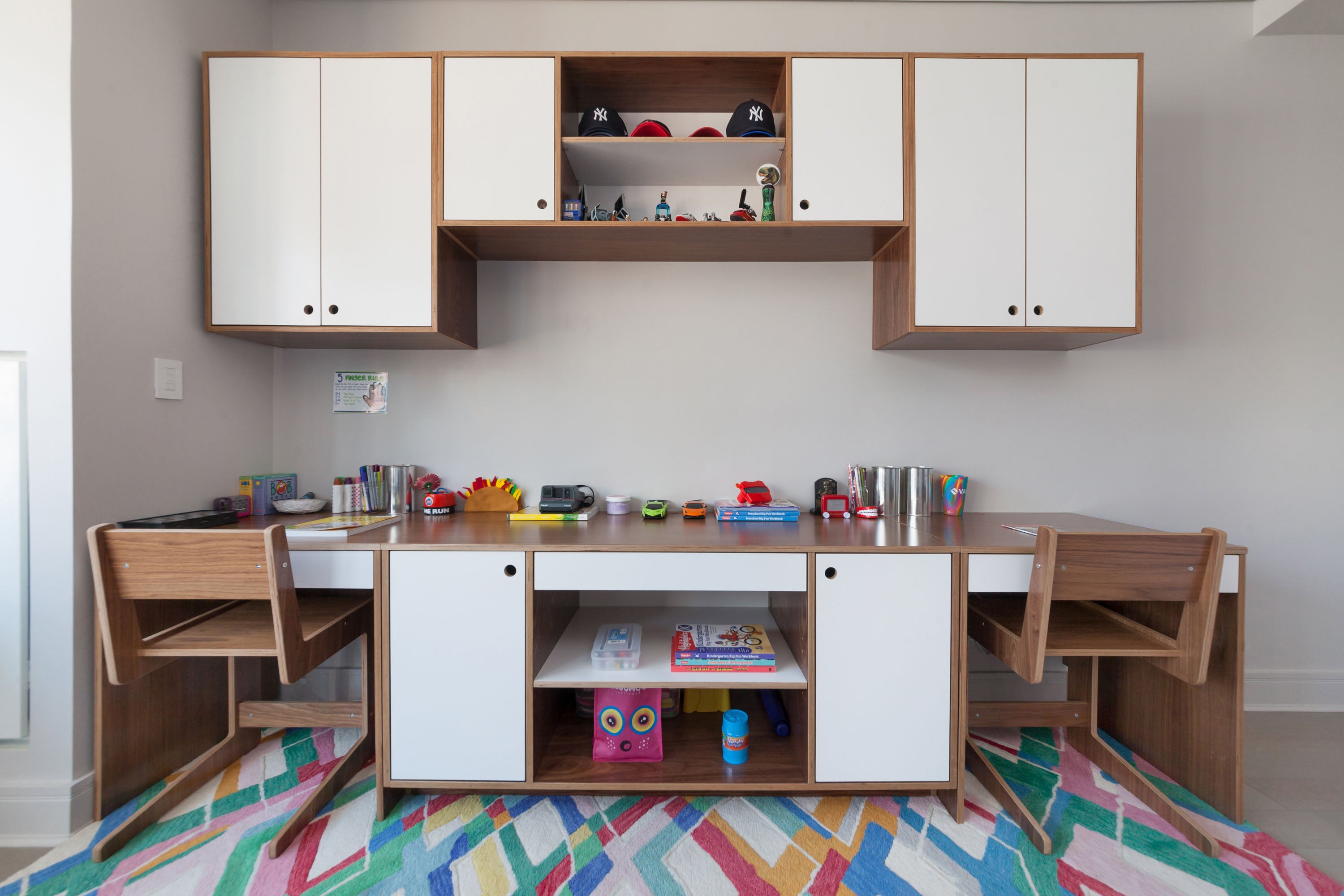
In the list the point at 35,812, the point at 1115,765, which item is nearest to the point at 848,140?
the point at 1115,765

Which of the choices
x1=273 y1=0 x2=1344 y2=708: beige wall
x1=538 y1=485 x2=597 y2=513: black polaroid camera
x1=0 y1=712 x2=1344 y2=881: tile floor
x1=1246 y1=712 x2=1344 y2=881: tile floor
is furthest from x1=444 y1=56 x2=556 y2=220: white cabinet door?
x1=1246 y1=712 x2=1344 y2=881: tile floor

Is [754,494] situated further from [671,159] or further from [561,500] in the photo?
[671,159]

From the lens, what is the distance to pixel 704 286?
216 centimetres

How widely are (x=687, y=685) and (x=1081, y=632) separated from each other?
1054 millimetres

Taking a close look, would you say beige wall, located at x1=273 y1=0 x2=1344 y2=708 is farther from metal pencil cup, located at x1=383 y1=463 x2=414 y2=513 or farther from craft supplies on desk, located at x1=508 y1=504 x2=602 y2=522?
craft supplies on desk, located at x1=508 y1=504 x2=602 y2=522

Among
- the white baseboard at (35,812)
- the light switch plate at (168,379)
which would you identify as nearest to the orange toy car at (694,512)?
the light switch plate at (168,379)

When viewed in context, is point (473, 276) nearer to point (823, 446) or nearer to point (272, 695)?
point (823, 446)

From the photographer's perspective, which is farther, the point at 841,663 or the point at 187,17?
the point at 187,17

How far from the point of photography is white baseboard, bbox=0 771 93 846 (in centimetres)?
145

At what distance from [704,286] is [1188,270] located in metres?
1.76

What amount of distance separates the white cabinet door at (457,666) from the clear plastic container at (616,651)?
203 millimetres

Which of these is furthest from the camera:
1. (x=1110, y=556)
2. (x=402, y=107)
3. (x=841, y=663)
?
(x=402, y=107)

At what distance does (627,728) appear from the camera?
165 centimetres

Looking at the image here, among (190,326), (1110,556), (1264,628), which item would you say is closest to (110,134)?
(190,326)
